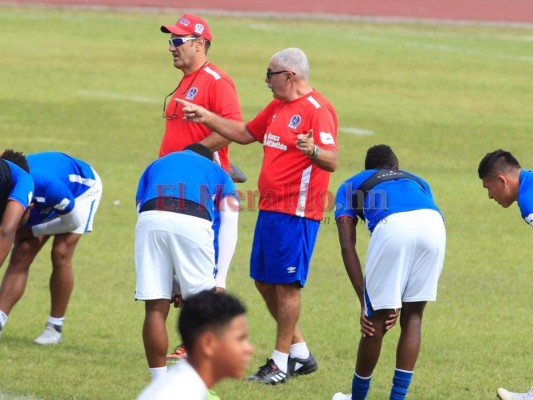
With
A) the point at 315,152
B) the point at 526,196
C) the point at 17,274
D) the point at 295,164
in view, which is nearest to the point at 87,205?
the point at 17,274

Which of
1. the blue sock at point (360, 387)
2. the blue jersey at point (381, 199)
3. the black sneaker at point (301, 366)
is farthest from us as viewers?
the black sneaker at point (301, 366)

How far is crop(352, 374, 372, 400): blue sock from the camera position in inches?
328

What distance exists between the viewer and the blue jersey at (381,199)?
8.17 metres

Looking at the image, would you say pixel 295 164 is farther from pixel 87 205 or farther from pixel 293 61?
pixel 87 205

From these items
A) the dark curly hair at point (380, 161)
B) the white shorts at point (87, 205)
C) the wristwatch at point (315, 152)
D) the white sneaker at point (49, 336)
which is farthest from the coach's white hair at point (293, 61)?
the white sneaker at point (49, 336)

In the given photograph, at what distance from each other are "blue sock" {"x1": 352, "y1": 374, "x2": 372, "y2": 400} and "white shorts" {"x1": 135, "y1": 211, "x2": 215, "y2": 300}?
1195 mm

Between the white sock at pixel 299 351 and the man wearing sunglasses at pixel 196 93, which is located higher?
the man wearing sunglasses at pixel 196 93

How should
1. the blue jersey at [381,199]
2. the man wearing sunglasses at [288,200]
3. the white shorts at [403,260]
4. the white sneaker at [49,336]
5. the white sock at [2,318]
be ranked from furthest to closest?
the white sneaker at [49,336] → the white sock at [2,318] → the man wearing sunglasses at [288,200] → the blue jersey at [381,199] → the white shorts at [403,260]

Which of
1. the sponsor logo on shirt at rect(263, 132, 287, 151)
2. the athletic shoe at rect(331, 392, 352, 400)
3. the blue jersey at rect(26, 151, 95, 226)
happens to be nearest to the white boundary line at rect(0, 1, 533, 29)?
the blue jersey at rect(26, 151, 95, 226)

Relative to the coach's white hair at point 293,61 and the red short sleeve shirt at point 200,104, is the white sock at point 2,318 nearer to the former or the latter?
the red short sleeve shirt at point 200,104

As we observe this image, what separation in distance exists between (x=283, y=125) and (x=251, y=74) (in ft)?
63.8

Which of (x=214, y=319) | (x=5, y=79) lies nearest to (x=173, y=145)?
(x=214, y=319)

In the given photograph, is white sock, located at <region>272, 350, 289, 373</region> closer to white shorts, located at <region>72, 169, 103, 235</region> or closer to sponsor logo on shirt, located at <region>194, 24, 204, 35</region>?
white shorts, located at <region>72, 169, 103, 235</region>

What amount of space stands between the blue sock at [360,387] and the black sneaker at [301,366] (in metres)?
1.03
